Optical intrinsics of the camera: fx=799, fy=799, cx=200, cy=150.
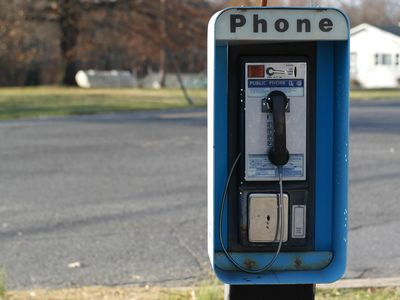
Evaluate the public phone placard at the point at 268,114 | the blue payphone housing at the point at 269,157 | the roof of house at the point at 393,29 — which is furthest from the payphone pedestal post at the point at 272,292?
the roof of house at the point at 393,29

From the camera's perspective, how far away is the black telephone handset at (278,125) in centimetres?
359

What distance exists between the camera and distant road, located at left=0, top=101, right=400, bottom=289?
6.76 meters

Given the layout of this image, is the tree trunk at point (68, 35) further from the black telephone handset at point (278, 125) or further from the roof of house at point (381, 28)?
the black telephone handset at point (278, 125)

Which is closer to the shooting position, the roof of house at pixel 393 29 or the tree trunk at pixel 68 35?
the roof of house at pixel 393 29

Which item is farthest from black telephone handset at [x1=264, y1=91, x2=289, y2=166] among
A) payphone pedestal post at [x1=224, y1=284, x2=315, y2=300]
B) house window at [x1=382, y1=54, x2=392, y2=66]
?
house window at [x1=382, y1=54, x2=392, y2=66]

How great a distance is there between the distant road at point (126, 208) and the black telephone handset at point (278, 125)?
289 cm

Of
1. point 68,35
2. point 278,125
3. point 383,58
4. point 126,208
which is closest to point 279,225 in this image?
point 278,125

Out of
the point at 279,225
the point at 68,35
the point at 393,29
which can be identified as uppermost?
the point at 68,35

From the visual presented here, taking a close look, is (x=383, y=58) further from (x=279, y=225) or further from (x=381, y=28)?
(x=279, y=225)

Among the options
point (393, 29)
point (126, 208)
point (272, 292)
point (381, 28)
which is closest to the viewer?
point (272, 292)

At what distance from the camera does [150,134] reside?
680 inches

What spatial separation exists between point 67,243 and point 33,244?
A: 315 millimetres

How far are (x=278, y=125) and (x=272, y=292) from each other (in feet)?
2.71

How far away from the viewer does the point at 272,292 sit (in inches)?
151
